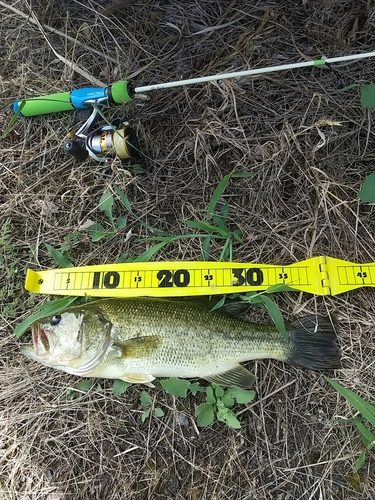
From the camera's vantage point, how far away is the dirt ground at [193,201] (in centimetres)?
267

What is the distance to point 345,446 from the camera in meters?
2.61

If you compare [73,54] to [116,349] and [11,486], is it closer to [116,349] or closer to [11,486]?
[116,349]

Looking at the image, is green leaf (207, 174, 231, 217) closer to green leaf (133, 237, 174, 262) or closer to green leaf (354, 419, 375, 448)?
green leaf (133, 237, 174, 262)

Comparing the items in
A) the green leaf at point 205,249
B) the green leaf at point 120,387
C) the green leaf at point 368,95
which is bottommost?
the green leaf at point 120,387

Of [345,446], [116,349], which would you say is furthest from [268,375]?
[116,349]

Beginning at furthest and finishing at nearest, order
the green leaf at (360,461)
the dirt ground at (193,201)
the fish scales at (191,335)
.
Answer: the dirt ground at (193,201)
the fish scales at (191,335)
the green leaf at (360,461)

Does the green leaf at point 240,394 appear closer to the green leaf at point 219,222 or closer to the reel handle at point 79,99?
the green leaf at point 219,222

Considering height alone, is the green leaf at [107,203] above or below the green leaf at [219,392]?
above

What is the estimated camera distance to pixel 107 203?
117 inches

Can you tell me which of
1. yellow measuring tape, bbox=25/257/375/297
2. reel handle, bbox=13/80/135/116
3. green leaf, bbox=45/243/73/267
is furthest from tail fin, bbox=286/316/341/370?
reel handle, bbox=13/80/135/116

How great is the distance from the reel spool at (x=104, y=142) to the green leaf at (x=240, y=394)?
1.72m

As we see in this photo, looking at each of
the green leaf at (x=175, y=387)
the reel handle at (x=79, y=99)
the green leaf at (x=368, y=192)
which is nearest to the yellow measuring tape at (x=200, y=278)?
the green leaf at (x=368, y=192)

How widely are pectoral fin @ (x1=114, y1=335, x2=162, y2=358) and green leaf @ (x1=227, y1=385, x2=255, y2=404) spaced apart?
1.86ft

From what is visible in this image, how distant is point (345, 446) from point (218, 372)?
0.92 m
